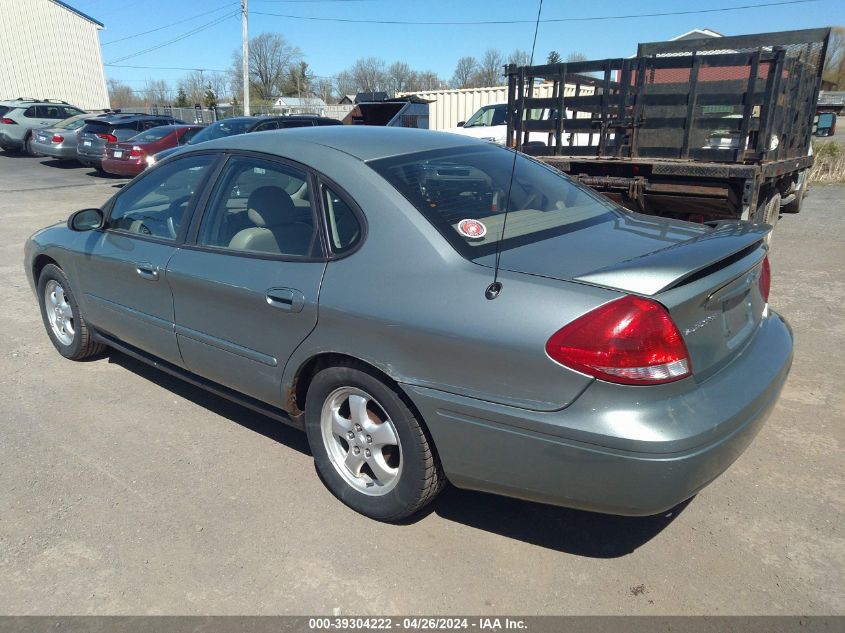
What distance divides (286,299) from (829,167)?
18454 mm

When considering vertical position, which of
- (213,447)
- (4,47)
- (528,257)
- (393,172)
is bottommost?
(213,447)

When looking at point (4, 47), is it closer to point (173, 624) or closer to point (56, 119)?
point (56, 119)

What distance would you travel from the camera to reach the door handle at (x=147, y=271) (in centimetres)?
355

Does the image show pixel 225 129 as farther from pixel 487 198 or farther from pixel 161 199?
pixel 487 198

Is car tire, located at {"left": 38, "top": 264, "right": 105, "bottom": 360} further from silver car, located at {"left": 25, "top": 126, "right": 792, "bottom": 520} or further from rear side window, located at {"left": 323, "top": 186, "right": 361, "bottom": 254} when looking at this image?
rear side window, located at {"left": 323, "top": 186, "right": 361, "bottom": 254}

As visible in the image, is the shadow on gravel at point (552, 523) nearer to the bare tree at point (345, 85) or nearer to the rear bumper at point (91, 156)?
the rear bumper at point (91, 156)

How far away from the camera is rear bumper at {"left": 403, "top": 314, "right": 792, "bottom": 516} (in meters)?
2.12

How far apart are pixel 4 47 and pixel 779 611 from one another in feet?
136

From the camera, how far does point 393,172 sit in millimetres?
2850

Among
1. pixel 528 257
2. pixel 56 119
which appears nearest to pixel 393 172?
pixel 528 257


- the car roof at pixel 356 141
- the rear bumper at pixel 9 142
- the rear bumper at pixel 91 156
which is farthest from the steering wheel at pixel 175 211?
the rear bumper at pixel 9 142

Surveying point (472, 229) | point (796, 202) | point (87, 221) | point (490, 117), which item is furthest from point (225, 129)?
point (472, 229)

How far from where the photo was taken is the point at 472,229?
262 cm

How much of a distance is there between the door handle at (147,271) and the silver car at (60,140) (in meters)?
18.7
